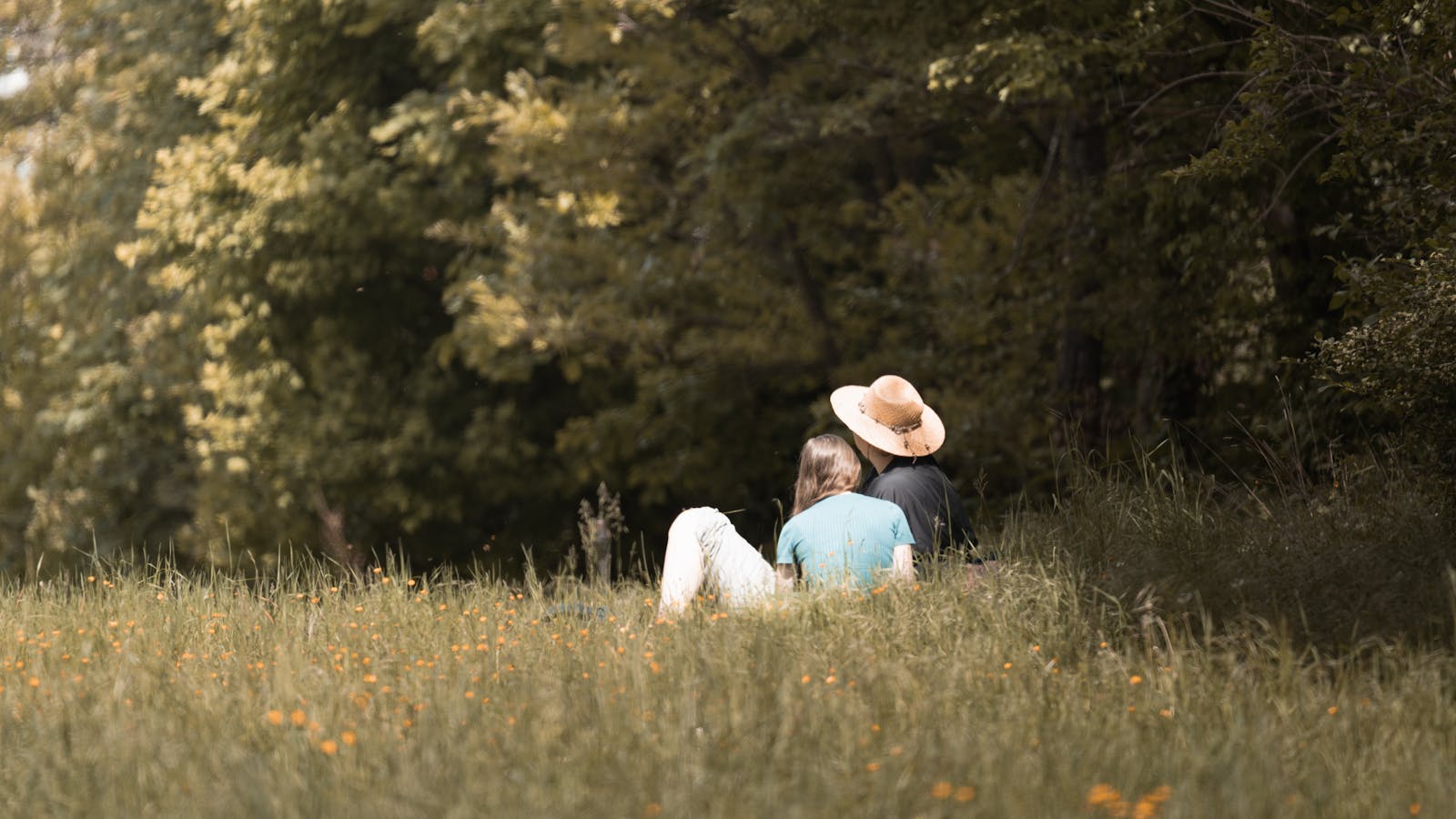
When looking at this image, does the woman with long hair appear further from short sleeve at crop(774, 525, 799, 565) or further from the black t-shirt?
the black t-shirt

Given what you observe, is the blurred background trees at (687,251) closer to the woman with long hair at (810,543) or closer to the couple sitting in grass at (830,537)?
the couple sitting in grass at (830,537)

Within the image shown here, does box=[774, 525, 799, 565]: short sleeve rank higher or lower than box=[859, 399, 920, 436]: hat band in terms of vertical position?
lower

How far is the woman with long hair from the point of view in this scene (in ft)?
21.7

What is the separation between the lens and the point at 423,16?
1593cm

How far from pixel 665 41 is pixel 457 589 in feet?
25.0

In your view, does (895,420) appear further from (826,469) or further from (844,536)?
(844,536)

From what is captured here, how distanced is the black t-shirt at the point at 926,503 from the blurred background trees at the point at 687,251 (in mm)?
1088

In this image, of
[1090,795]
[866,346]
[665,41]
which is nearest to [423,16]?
[665,41]

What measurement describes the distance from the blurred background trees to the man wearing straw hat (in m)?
0.85

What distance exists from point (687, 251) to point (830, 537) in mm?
8209

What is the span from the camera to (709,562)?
6.81 metres

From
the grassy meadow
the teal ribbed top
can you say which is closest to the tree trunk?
the teal ribbed top

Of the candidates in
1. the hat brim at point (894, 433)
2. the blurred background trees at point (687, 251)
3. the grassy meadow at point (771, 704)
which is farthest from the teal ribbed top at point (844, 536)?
the blurred background trees at point (687, 251)

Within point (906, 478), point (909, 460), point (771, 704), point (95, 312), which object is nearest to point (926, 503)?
point (906, 478)
